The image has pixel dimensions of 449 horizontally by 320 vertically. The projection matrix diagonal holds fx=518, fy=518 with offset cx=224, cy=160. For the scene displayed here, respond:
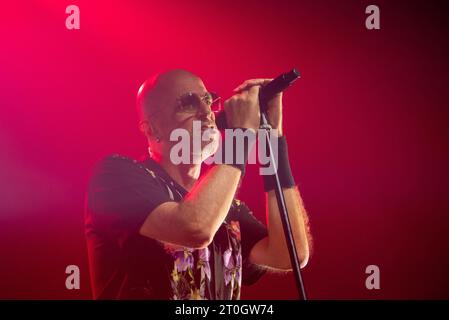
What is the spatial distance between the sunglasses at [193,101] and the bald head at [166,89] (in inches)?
0.9

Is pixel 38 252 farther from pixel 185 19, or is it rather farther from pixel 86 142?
pixel 185 19

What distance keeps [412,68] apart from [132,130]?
3.93 feet

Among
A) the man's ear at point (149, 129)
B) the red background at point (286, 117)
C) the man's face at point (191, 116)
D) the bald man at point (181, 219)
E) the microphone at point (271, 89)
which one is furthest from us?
the red background at point (286, 117)

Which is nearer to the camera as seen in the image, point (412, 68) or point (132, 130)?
point (132, 130)

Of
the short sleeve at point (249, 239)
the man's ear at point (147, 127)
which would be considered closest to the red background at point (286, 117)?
the man's ear at point (147, 127)

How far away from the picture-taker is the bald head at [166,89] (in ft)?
5.37

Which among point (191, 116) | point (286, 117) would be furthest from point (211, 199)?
point (286, 117)

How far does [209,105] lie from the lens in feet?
5.23

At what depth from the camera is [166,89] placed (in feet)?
5.43

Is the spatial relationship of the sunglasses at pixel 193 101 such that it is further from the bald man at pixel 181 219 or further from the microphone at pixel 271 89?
the microphone at pixel 271 89

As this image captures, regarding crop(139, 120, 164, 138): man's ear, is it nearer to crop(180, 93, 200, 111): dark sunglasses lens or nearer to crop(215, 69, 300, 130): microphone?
crop(180, 93, 200, 111): dark sunglasses lens

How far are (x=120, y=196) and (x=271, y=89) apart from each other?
1.59 feet
